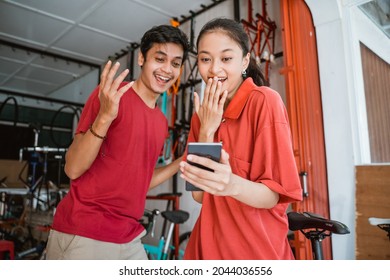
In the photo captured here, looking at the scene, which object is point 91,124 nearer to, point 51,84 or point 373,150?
point 373,150

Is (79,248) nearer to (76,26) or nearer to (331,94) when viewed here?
(331,94)

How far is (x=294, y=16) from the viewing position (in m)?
1.82

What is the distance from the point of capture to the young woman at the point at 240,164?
547 mm

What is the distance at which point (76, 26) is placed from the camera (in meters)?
3.19

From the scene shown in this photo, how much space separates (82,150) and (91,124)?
9 cm

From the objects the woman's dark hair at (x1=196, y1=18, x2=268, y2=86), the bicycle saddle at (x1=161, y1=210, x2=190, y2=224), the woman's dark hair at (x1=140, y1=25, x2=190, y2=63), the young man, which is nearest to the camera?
the woman's dark hair at (x1=196, y1=18, x2=268, y2=86)

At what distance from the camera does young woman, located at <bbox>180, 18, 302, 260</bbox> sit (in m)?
0.55

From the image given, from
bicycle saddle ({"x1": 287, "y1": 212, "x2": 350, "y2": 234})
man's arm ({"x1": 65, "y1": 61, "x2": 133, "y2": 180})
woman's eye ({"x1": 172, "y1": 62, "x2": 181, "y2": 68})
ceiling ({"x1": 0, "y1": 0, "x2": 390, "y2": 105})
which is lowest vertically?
bicycle saddle ({"x1": 287, "y1": 212, "x2": 350, "y2": 234})

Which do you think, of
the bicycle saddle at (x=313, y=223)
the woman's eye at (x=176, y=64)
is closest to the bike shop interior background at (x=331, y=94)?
the bicycle saddle at (x=313, y=223)

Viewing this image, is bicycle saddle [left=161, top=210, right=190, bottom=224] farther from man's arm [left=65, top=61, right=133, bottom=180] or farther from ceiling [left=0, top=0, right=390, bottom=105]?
ceiling [left=0, top=0, right=390, bottom=105]

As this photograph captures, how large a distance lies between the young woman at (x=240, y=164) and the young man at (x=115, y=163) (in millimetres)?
293

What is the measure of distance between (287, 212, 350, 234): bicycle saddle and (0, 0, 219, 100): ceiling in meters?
2.31

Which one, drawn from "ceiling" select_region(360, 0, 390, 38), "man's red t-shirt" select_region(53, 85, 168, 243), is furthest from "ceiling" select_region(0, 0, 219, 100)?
"man's red t-shirt" select_region(53, 85, 168, 243)

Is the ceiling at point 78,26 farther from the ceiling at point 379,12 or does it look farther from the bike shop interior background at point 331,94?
the ceiling at point 379,12
